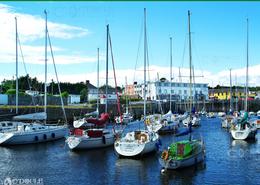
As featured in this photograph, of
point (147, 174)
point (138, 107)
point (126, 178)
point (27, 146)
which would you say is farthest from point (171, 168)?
point (138, 107)

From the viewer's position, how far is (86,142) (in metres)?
39.3

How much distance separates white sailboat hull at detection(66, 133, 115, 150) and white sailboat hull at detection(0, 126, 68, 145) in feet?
24.8

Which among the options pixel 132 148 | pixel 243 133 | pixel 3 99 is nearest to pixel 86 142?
pixel 132 148

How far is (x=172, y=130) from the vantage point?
59.2 metres

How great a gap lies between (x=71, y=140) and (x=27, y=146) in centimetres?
740

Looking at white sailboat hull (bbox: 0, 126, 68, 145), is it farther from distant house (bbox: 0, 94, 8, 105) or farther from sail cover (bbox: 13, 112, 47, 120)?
distant house (bbox: 0, 94, 8, 105)

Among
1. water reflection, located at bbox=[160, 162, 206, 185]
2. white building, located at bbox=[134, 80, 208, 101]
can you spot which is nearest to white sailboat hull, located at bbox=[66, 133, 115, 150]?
water reflection, located at bbox=[160, 162, 206, 185]

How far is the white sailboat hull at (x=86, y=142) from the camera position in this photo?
3888 cm

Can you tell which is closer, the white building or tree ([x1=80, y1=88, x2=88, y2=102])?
tree ([x1=80, y1=88, x2=88, y2=102])

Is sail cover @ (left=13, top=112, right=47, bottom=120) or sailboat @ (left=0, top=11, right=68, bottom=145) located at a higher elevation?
sail cover @ (left=13, top=112, right=47, bottom=120)

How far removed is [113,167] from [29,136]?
1746 cm

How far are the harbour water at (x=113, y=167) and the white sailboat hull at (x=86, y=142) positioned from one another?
807 millimetres

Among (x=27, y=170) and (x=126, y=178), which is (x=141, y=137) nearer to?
(x=126, y=178)

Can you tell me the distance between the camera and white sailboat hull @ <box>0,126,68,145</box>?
42938 mm
